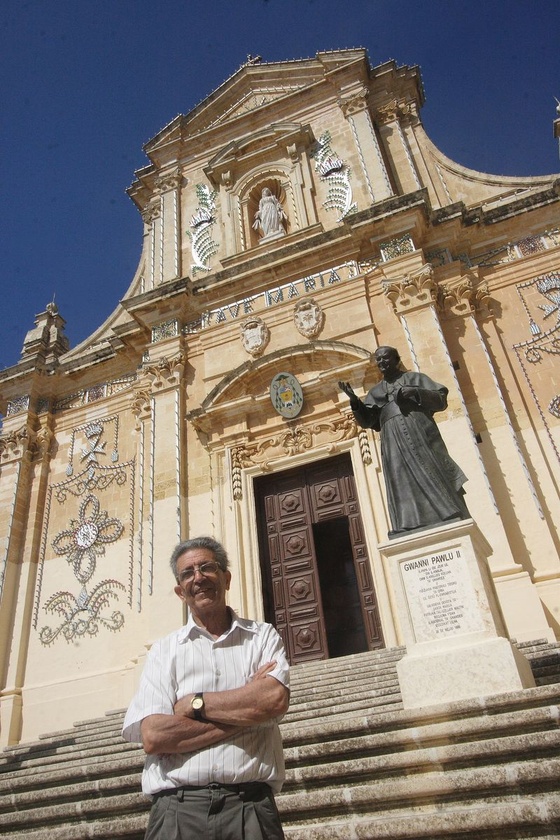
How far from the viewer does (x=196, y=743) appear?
74.8 inches

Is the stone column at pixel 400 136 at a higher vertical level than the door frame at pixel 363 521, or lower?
higher

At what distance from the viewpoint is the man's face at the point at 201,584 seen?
227 cm

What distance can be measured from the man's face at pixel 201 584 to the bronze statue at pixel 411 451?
2.83 m

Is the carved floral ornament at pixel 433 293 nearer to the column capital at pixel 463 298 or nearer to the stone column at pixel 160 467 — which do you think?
the column capital at pixel 463 298

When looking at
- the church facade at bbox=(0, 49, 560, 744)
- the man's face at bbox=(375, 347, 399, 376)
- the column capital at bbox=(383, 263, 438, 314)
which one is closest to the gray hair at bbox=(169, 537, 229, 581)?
the man's face at bbox=(375, 347, 399, 376)

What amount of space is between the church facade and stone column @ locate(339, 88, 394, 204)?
56 mm

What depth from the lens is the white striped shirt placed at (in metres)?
1.89

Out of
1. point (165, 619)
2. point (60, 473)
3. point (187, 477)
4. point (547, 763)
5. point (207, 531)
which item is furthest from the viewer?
point (60, 473)

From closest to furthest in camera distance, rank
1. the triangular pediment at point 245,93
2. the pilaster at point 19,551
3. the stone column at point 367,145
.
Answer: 1. the pilaster at point 19,551
2. the stone column at point 367,145
3. the triangular pediment at point 245,93

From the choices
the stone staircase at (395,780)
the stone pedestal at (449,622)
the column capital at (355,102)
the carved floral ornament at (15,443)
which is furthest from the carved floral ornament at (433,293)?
the carved floral ornament at (15,443)

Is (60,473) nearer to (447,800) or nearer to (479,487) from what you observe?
(479,487)

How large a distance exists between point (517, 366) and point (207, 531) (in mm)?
5384

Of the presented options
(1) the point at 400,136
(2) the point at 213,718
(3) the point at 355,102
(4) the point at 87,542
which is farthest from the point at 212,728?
(3) the point at 355,102

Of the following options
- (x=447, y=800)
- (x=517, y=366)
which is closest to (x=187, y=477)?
(x=517, y=366)
